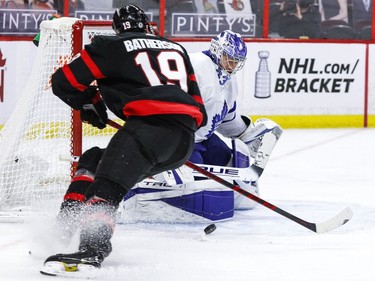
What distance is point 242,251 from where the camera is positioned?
408 centimetres

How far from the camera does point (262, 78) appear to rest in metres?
7.96

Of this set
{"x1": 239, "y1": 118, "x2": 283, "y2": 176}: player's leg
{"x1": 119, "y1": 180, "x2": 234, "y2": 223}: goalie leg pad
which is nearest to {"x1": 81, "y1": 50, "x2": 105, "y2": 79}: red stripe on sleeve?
{"x1": 119, "y1": 180, "x2": 234, "y2": 223}: goalie leg pad

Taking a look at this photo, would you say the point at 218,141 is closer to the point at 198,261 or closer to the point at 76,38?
the point at 76,38

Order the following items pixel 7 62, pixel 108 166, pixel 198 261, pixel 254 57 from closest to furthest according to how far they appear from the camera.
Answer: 1. pixel 108 166
2. pixel 198 261
3. pixel 7 62
4. pixel 254 57

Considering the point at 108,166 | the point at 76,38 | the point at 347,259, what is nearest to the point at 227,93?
the point at 76,38

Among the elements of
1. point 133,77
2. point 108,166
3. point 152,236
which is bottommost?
point 152,236

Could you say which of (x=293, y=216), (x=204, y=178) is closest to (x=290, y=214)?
(x=293, y=216)

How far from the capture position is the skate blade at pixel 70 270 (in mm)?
3438

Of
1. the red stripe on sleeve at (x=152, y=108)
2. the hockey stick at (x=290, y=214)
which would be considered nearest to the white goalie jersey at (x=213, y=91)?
the hockey stick at (x=290, y=214)

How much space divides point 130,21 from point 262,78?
4250mm

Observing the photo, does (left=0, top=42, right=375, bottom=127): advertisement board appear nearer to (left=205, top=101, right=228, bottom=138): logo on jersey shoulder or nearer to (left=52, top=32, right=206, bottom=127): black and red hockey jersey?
(left=205, top=101, right=228, bottom=138): logo on jersey shoulder

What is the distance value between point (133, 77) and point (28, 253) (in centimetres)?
81

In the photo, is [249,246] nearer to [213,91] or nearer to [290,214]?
[290,214]

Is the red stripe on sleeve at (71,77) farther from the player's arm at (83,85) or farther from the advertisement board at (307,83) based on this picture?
the advertisement board at (307,83)
